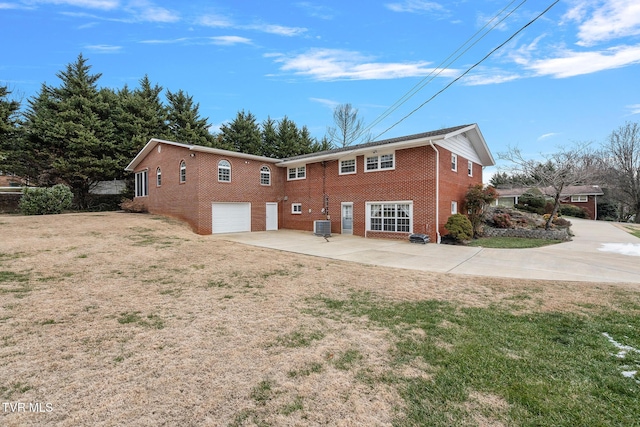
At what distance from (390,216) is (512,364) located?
1232cm

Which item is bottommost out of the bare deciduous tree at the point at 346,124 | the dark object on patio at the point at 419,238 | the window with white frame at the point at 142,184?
the dark object on patio at the point at 419,238

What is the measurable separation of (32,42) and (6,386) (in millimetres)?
18427

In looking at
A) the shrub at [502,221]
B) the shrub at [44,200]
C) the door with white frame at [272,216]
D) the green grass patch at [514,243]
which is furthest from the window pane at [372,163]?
the shrub at [44,200]

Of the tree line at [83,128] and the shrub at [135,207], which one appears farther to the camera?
the tree line at [83,128]

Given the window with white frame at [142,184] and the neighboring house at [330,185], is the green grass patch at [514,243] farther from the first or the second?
the window with white frame at [142,184]

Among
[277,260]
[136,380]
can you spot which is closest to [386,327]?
[136,380]

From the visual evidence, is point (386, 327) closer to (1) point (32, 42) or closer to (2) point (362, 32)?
(2) point (362, 32)

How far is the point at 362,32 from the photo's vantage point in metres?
12.5

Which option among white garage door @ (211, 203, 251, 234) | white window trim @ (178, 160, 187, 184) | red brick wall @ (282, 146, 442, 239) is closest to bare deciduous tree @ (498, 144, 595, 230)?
red brick wall @ (282, 146, 442, 239)

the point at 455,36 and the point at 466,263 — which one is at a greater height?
the point at 455,36

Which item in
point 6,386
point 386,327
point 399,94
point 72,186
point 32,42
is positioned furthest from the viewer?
point 72,186

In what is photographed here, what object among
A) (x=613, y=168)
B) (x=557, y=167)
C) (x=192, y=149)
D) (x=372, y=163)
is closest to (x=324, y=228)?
(x=372, y=163)

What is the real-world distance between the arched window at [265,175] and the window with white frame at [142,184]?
30.6 ft

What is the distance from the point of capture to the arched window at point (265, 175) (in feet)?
63.8
